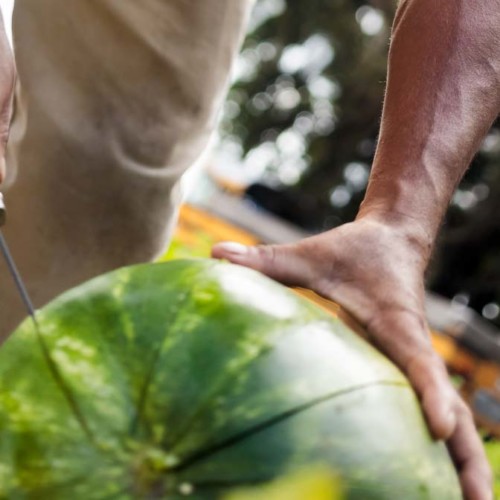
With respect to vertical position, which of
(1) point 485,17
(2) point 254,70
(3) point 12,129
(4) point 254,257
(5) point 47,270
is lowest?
(2) point 254,70

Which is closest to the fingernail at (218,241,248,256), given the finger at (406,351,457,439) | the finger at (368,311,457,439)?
the finger at (368,311,457,439)

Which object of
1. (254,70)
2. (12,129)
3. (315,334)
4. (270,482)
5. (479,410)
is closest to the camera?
(270,482)

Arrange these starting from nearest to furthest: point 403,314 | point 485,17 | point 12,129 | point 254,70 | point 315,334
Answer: point 315,334
point 403,314
point 485,17
point 12,129
point 254,70

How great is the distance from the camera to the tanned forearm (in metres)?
2.01

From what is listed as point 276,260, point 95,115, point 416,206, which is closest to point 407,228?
point 416,206

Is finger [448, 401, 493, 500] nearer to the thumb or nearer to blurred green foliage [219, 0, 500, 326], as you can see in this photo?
the thumb

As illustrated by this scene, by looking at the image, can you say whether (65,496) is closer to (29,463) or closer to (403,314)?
(29,463)

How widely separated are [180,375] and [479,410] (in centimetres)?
453

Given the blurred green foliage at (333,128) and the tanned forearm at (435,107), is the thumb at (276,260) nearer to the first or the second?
the tanned forearm at (435,107)

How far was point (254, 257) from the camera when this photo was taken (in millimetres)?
1778

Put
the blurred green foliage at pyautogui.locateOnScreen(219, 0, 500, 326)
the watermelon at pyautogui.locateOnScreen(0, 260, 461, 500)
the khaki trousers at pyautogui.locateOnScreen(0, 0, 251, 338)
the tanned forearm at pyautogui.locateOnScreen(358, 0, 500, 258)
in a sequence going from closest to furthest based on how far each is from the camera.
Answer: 1. the watermelon at pyautogui.locateOnScreen(0, 260, 461, 500)
2. the tanned forearm at pyautogui.locateOnScreen(358, 0, 500, 258)
3. the khaki trousers at pyautogui.locateOnScreen(0, 0, 251, 338)
4. the blurred green foliage at pyautogui.locateOnScreen(219, 0, 500, 326)

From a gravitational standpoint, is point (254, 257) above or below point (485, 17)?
below

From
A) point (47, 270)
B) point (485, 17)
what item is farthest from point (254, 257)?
point (47, 270)

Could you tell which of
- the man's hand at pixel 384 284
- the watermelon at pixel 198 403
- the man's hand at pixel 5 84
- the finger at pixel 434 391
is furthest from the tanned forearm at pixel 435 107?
the man's hand at pixel 5 84
